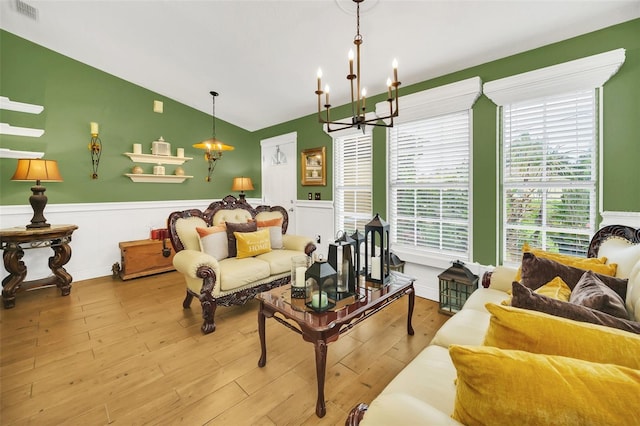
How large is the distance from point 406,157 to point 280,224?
181 centimetres

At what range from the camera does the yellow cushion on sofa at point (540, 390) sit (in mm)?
601

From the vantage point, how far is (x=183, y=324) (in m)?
2.69

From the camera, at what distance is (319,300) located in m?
1.76

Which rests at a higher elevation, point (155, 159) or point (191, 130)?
point (191, 130)

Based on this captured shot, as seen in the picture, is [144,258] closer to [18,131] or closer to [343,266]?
[18,131]

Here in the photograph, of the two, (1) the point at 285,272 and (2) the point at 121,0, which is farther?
(1) the point at 285,272

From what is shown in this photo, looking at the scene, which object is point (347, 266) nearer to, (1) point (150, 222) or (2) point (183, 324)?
(2) point (183, 324)

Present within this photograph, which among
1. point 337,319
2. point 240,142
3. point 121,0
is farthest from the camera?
point 240,142

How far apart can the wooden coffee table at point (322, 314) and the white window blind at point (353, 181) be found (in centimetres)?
176

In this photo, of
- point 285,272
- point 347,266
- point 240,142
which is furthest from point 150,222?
point 347,266

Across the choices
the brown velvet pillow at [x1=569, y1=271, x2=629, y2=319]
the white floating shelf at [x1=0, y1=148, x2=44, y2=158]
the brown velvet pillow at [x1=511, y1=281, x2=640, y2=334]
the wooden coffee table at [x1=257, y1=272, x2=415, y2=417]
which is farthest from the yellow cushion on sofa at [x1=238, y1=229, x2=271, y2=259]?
the white floating shelf at [x1=0, y1=148, x2=44, y2=158]

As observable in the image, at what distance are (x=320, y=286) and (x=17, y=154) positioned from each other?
4.38 m

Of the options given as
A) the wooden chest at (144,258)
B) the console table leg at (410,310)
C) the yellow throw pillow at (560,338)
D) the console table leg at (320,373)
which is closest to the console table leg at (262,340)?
the console table leg at (320,373)

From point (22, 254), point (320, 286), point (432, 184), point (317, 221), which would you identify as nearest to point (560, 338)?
point (320, 286)
